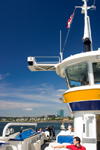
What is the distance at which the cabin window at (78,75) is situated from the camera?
7873 mm

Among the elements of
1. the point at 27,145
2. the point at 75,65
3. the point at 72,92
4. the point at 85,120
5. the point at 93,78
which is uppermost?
the point at 75,65

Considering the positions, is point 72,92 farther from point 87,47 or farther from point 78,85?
point 87,47

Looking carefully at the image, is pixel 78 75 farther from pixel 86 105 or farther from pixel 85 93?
pixel 86 105

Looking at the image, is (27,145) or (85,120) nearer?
(85,120)

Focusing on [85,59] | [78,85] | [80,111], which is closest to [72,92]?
[78,85]

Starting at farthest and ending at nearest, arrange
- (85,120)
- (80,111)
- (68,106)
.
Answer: (68,106) < (80,111) < (85,120)

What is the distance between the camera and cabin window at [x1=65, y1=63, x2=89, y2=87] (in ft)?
25.8

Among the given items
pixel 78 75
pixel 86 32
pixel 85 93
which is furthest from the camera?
pixel 86 32

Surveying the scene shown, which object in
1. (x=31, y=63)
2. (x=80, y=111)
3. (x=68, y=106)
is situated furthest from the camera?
(x=31, y=63)

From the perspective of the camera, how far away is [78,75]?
26.9 feet

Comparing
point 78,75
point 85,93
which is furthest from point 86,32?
point 85,93

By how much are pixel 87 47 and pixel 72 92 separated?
8.95ft

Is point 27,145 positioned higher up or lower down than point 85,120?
lower down

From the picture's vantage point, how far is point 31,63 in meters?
9.83
